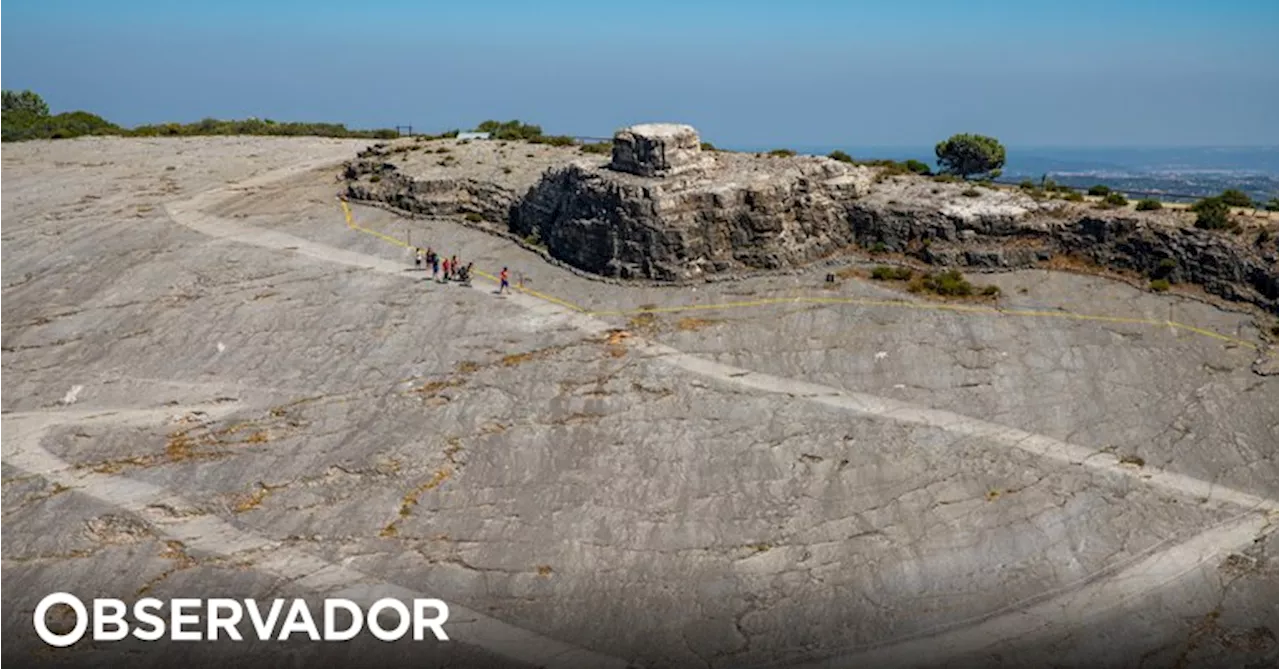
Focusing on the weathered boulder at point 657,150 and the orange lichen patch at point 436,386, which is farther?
the weathered boulder at point 657,150

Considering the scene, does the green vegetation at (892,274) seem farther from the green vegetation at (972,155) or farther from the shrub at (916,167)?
the green vegetation at (972,155)

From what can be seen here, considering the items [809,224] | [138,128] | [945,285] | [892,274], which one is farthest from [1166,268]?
[138,128]

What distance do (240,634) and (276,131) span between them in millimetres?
65804

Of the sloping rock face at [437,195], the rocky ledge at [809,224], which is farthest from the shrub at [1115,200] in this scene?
the sloping rock face at [437,195]

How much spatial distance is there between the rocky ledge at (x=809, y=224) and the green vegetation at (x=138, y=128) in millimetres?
41070

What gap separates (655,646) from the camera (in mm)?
31078

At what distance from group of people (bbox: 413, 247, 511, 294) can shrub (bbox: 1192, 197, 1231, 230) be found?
2886 centimetres

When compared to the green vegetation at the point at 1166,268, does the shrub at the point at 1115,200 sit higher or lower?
higher

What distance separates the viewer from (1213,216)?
145 feet

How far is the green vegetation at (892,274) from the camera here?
45688 mm

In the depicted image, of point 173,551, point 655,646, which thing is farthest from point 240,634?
point 655,646

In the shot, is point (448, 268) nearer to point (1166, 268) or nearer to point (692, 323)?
point (692, 323)

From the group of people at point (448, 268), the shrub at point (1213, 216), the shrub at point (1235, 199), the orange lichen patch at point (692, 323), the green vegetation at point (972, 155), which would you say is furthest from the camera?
the green vegetation at point (972, 155)

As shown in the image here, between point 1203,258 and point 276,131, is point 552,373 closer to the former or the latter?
point 1203,258
